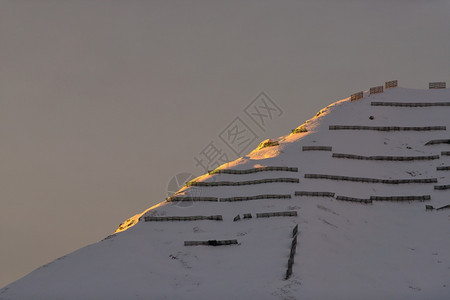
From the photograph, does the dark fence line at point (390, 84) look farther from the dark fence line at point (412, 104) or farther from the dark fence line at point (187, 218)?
the dark fence line at point (187, 218)

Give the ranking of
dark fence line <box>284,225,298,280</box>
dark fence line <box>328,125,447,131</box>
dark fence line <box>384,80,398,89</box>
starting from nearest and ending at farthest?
dark fence line <box>284,225,298,280</box>
dark fence line <box>328,125,447,131</box>
dark fence line <box>384,80,398,89</box>

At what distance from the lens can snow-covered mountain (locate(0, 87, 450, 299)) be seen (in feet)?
174

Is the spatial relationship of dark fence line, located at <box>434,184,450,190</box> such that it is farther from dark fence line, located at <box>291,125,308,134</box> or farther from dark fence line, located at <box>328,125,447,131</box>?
dark fence line, located at <box>291,125,308,134</box>

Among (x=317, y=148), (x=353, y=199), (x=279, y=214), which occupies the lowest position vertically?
(x=279, y=214)

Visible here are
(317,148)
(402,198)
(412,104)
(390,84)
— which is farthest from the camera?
(390,84)

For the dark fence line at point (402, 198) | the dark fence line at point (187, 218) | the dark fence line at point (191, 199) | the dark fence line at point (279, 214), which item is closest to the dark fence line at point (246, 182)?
the dark fence line at point (191, 199)

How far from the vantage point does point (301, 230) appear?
5928cm

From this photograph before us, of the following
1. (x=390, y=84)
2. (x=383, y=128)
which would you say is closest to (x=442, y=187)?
(x=383, y=128)

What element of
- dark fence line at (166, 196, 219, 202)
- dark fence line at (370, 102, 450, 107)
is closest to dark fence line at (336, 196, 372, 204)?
dark fence line at (166, 196, 219, 202)

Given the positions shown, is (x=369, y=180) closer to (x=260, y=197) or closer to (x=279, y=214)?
(x=260, y=197)

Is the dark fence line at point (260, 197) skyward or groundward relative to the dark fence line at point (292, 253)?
skyward

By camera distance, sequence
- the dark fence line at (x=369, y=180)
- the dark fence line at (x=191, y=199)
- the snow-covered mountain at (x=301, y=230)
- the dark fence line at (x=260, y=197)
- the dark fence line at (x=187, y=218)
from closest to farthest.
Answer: the snow-covered mountain at (x=301, y=230) → the dark fence line at (x=187, y=218) → the dark fence line at (x=260, y=197) → the dark fence line at (x=191, y=199) → the dark fence line at (x=369, y=180)

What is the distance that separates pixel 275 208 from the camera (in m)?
64.6

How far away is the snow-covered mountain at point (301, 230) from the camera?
5306 centimetres
